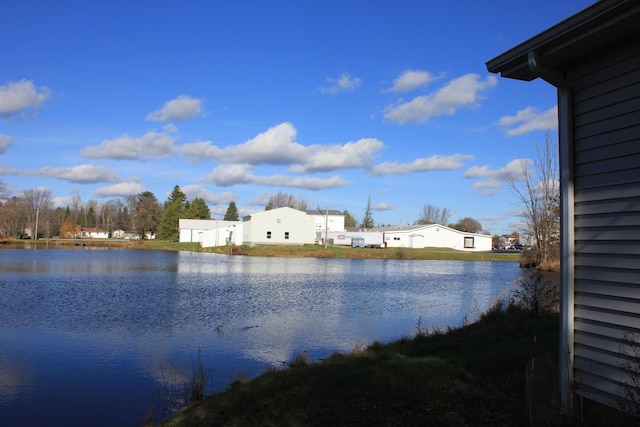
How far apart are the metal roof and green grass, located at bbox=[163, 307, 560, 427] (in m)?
3.88

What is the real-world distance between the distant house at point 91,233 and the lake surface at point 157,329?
10327cm

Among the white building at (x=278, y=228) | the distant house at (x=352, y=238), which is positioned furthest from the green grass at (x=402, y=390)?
the distant house at (x=352, y=238)

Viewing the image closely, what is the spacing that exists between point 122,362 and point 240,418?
6260 mm

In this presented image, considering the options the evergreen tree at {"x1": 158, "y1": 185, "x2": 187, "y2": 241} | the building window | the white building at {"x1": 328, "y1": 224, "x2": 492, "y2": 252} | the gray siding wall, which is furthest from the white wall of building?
the gray siding wall

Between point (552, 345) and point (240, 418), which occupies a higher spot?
point (552, 345)

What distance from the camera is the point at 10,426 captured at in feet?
26.6

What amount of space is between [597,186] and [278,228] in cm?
Result: 6736

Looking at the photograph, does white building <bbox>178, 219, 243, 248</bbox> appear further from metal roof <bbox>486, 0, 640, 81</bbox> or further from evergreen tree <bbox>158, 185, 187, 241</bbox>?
metal roof <bbox>486, 0, 640, 81</bbox>

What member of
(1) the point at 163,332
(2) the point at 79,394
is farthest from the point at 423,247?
(2) the point at 79,394

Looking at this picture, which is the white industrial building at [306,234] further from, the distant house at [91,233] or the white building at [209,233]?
the distant house at [91,233]

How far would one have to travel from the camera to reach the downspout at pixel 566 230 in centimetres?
546

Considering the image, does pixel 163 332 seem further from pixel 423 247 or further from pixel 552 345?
pixel 423 247

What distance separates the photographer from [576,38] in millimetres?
5082

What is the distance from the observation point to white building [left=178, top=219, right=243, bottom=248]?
3007 inches
